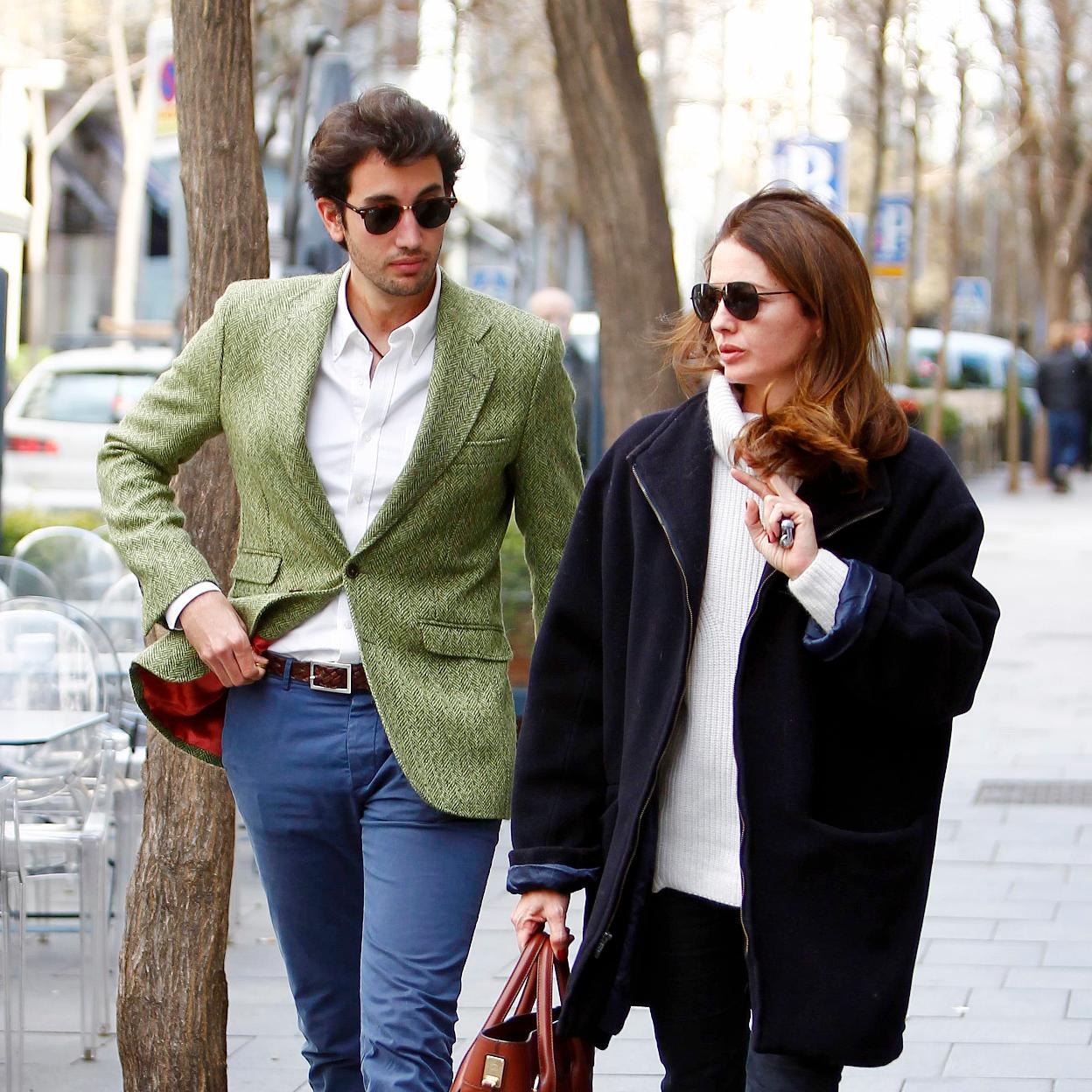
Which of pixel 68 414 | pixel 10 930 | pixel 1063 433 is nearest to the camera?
pixel 10 930

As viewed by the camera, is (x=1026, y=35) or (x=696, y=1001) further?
(x=1026, y=35)

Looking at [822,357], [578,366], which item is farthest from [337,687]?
[578,366]

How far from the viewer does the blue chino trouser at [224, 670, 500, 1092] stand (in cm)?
309

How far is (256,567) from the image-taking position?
3314mm

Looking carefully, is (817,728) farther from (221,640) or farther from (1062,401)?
(1062,401)

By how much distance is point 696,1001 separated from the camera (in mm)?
2869

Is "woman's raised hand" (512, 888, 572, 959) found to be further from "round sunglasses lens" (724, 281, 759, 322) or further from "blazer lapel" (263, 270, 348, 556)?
"round sunglasses lens" (724, 281, 759, 322)

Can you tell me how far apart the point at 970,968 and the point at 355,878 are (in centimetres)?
294

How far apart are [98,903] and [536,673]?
2512mm

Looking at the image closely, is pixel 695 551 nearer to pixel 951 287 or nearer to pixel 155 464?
pixel 155 464

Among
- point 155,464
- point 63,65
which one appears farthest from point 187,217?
point 63,65

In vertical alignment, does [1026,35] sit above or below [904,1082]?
above

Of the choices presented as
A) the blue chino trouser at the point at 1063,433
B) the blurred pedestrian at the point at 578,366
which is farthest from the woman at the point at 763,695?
the blue chino trouser at the point at 1063,433

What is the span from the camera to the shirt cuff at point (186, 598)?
10.6 ft
